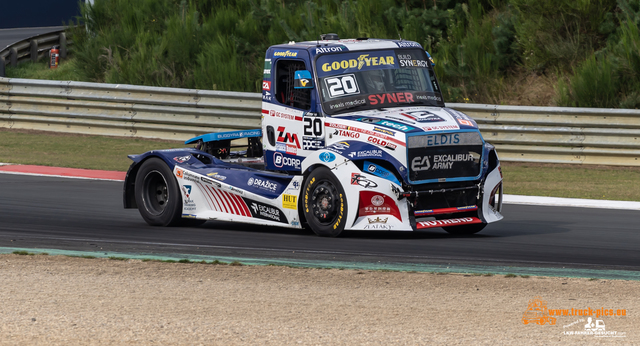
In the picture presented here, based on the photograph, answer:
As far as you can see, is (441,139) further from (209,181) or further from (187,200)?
(187,200)

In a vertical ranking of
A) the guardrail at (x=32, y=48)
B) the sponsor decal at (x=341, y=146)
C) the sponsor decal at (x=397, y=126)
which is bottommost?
the sponsor decal at (x=341, y=146)

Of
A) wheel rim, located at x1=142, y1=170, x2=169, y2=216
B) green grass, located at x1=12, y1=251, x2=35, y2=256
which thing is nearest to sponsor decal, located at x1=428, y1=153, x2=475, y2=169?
wheel rim, located at x1=142, y1=170, x2=169, y2=216

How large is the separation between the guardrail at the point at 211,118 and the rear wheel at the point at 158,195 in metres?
7.40

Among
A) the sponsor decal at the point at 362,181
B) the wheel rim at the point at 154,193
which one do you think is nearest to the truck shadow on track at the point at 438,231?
the wheel rim at the point at 154,193

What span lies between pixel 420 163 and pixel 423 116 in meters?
0.63

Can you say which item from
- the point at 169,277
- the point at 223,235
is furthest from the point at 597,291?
the point at 223,235

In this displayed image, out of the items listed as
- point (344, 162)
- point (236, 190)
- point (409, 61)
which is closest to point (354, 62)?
point (409, 61)

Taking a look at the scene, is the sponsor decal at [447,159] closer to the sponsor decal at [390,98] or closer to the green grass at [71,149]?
the sponsor decal at [390,98]

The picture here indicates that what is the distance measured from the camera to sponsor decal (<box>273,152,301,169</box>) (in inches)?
398

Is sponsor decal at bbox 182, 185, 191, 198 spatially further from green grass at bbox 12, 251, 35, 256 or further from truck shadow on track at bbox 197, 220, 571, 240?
green grass at bbox 12, 251, 35, 256

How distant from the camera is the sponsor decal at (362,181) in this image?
9055mm

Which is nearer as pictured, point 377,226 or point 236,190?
point 377,226

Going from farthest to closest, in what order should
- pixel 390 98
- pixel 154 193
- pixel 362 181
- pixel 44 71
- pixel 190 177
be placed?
pixel 44 71 → pixel 154 193 → pixel 190 177 → pixel 390 98 → pixel 362 181

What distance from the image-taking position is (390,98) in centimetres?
1007
